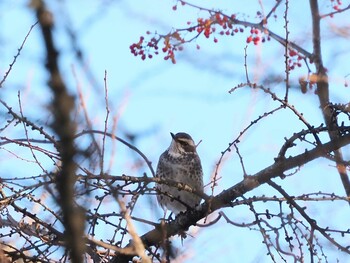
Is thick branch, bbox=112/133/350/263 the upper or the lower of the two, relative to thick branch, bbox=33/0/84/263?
upper

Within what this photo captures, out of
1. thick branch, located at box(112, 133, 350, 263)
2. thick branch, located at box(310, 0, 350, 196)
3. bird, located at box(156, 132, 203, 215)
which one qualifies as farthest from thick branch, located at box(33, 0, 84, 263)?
bird, located at box(156, 132, 203, 215)

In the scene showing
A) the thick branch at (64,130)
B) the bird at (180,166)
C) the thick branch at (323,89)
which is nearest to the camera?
the thick branch at (64,130)

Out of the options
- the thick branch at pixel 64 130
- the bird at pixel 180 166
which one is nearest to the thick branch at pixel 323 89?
the bird at pixel 180 166

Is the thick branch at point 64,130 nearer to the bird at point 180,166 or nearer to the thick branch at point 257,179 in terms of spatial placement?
the thick branch at point 257,179

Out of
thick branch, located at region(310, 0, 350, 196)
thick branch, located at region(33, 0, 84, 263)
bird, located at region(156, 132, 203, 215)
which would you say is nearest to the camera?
thick branch, located at region(33, 0, 84, 263)

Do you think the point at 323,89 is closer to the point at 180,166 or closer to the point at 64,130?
the point at 180,166

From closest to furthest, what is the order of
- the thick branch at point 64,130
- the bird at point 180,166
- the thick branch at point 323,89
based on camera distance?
1. the thick branch at point 64,130
2. the thick branch at point 323,89
3. the bird at point 180,166

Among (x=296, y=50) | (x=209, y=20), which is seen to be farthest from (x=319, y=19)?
(x=209, y=20)

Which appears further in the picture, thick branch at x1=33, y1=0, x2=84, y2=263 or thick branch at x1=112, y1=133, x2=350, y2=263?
thick branch at x1=112, y1=133, x2=350, y2=263

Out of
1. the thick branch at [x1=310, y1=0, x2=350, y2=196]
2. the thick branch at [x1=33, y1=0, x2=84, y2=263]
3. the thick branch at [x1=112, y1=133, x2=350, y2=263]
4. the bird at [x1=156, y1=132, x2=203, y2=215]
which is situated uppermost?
the bird at [x1=156, y1=132, x2=203, y2=215]

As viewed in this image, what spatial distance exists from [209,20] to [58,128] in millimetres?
4682

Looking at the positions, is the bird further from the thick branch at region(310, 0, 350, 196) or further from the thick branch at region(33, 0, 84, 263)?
the thick branch at region(33, 0, 84, 263)

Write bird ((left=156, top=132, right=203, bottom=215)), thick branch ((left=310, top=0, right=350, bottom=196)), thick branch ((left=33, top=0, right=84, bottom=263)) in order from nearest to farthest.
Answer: thick branch ((left=33, top=0, right=84, bottom=263)) < thick branch ((left=310, top=0, right=350, bottom=196)) < bird ((left=156, top=132, right=203, bottom=215))

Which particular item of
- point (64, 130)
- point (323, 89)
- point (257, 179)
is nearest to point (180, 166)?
point (323, 89)
